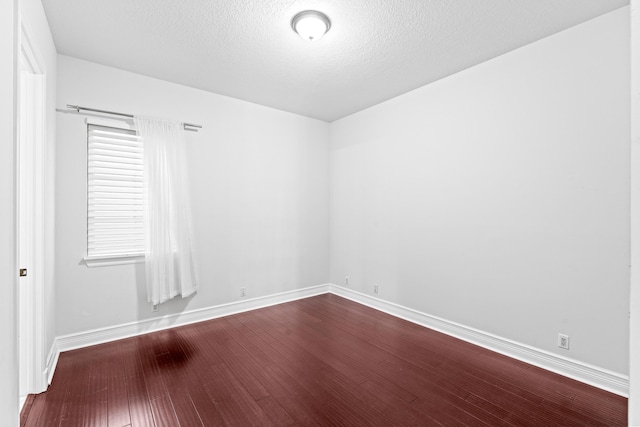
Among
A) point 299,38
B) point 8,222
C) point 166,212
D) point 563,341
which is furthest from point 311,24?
point 563,341

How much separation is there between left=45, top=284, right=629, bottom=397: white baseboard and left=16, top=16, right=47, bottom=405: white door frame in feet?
0.71

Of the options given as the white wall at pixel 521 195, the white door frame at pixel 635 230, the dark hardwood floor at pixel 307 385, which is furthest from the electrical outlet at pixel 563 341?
the white door frame at pixel 635 230

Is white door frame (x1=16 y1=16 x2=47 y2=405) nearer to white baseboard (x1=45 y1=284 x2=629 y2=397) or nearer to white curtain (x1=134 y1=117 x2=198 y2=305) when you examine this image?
white baseboard (x1=45 y1=284 x2=629 y2=397)

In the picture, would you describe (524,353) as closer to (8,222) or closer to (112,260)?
(8,222)

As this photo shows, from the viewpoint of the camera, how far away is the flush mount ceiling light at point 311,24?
2268 mm

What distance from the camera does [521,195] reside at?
2.71 metres

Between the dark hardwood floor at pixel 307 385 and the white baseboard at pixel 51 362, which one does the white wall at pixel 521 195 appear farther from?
the white baseboard at pixel 51 362

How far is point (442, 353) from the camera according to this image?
9.27 feet

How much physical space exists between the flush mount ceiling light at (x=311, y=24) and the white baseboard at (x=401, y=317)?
10.1 feet

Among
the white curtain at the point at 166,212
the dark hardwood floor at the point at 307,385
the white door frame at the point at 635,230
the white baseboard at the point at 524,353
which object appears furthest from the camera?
the white curtain at the point at 166,212

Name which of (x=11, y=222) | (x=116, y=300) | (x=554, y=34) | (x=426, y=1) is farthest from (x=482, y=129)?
(x=116, y=300)

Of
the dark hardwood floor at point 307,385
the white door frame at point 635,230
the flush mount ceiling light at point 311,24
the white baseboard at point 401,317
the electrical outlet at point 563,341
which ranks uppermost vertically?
the flush mount ceiling light at point 311,24

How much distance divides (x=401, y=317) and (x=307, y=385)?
71.0 inches

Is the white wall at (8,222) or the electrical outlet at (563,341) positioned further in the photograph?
Result: the electrical outlet at (563,341)
